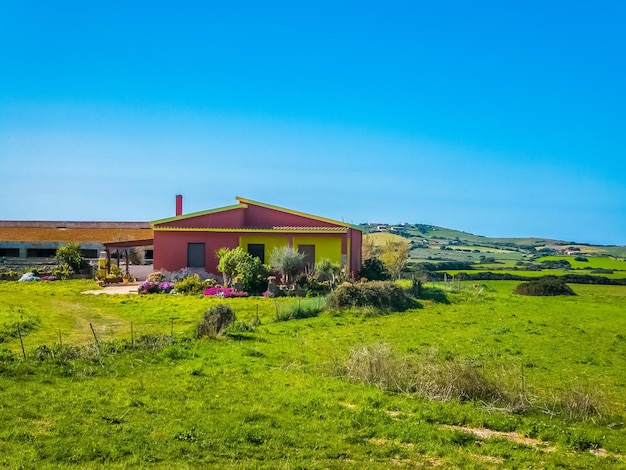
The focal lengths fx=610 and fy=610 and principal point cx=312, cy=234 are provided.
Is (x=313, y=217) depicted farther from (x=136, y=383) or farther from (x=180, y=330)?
(x=136, y=383)

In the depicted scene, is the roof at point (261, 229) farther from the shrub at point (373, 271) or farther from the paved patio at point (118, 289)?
the shrub at point (373, 271)

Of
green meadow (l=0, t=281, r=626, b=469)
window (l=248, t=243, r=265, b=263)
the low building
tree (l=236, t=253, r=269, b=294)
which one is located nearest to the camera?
green meadow (l=0, t=281, r=626, b=469)

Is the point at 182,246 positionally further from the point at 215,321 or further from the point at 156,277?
the point at 215,321

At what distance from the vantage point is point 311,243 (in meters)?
34.5

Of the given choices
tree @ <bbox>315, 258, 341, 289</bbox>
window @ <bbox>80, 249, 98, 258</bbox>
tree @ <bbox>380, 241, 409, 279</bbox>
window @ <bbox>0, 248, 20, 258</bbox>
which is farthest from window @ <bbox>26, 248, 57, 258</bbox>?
tree @ <bbox>315, 258, 341, 289</bbox>

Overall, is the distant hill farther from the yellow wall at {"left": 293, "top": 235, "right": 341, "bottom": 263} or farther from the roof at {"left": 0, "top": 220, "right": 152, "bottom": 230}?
the yellow wall at {"left": 293, "top": 235, "right": 341, "bottom": 263}

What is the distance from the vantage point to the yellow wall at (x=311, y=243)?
113 feet

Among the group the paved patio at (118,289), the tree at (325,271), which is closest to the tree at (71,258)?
the paved patio at (118,289)

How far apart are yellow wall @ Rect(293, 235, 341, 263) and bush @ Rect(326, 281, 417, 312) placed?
7.67 meters

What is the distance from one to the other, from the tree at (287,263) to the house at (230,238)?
2.92 meters

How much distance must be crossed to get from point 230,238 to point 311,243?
4.62m

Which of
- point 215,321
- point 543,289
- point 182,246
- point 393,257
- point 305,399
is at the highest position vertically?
point 182,246

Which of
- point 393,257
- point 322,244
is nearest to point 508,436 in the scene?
point 322,244

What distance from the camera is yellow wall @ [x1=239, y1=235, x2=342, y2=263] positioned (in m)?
34.4
